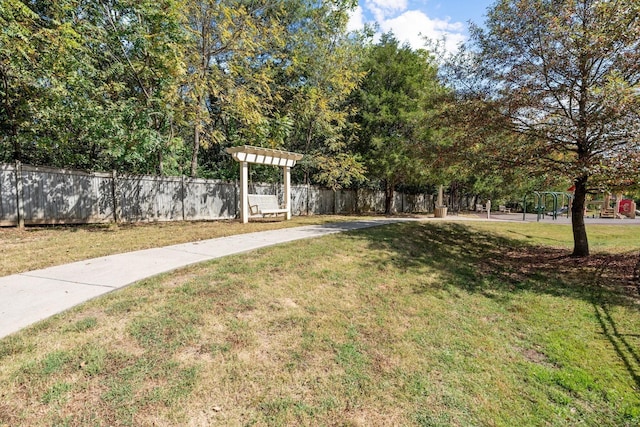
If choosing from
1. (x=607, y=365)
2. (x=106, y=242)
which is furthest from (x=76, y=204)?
(x=607, y=365)

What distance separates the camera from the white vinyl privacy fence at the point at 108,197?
856 cm

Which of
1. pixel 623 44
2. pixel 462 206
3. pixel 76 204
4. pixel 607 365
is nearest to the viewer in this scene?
pixel 607 365

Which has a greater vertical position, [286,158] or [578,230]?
[286,158]

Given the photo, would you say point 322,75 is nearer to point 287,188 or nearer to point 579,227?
point 287,188

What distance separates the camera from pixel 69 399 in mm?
2277

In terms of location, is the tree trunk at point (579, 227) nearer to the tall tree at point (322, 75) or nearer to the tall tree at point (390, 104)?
the tall tree at point (390, 104)

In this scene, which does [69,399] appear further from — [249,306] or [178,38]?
[178,38]

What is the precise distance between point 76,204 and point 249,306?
8760mm

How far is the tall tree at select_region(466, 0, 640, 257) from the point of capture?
20.2 feet

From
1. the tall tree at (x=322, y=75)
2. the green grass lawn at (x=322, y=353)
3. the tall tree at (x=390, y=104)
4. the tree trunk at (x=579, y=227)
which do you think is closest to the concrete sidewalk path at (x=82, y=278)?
the green grass lawn at (x=322, y=353)

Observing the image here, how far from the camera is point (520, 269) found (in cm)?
738

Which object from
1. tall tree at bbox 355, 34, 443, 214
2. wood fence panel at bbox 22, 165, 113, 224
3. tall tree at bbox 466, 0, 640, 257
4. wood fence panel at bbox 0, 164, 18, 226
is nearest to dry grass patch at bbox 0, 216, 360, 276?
wood fence panel at bbox 0, 164, 18, 226

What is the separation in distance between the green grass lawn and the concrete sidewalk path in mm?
287

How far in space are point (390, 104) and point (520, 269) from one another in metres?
11.4
